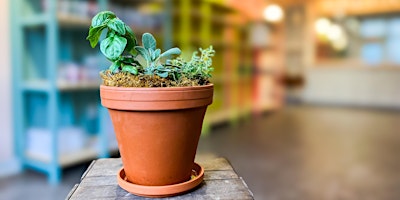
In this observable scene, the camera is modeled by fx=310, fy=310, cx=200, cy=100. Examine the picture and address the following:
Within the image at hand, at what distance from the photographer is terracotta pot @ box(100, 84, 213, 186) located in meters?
0.69

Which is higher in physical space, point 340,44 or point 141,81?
point 340,44

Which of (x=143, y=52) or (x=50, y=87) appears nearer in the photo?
(x=143, y=52)

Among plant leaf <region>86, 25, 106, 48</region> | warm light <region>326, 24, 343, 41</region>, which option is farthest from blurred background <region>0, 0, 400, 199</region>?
warm light <region>326, 24, 343, 41</region>

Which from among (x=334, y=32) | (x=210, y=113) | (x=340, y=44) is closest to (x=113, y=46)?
(x=210, y=113)

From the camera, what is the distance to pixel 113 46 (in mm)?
715

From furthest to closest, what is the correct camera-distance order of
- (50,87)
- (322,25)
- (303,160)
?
(322,25) < (303,160) < (50,87)

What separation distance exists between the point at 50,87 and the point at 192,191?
5.79 feet

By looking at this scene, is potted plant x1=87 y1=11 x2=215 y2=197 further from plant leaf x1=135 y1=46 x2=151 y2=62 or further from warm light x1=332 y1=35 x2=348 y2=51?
warm light x1=332 y1=35 x2=348 y2=51

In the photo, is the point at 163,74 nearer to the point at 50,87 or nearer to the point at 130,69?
the point at 130,69

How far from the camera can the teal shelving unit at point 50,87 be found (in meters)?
2.19

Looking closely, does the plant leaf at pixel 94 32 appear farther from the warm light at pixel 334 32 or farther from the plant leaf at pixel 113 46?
the warm light at pixel 334 32

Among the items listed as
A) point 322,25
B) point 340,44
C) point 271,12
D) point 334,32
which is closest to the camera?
point 271,12

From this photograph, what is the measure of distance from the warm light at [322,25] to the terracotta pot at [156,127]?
7.98 metres

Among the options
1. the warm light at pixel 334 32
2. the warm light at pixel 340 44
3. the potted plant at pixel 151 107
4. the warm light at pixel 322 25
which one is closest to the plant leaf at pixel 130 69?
the potted plant at pixel 151 107
